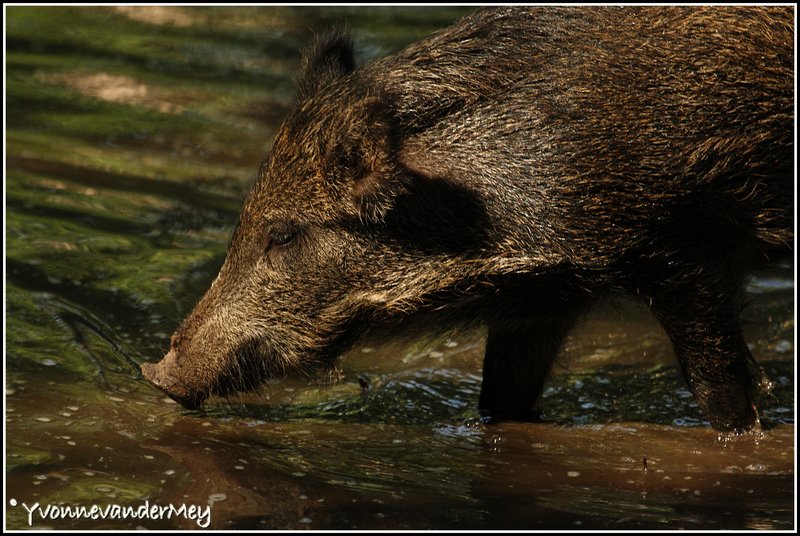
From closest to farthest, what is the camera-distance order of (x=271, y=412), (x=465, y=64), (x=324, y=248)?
1. (x=465, y=64)
2. (x=324, y=248)
3. (x=271, y=412)

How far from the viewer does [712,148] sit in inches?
246

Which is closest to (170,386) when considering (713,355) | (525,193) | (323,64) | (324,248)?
(324,248)

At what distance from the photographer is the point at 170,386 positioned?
269 inches

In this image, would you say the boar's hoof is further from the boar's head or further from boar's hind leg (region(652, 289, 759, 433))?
boar's hind leg (region(652, 289, 759, 433))

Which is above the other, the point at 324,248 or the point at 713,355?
the point at 324,248

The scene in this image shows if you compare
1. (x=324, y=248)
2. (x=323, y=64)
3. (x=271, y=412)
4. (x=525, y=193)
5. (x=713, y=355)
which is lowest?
(x=271, y=412)

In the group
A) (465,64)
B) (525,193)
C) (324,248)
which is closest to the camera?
(525,193)

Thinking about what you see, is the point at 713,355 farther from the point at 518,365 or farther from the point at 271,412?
the point at 271,412

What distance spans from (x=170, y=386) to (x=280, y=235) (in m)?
0.99

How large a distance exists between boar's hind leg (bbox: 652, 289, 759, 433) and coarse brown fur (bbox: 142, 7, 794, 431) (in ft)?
0.04

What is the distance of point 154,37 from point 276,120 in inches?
129

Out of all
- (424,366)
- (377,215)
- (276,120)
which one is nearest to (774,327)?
(424,366)

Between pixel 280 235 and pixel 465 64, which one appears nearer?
pixel 465 64

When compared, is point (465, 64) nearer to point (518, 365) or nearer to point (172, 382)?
point (518, 365)
